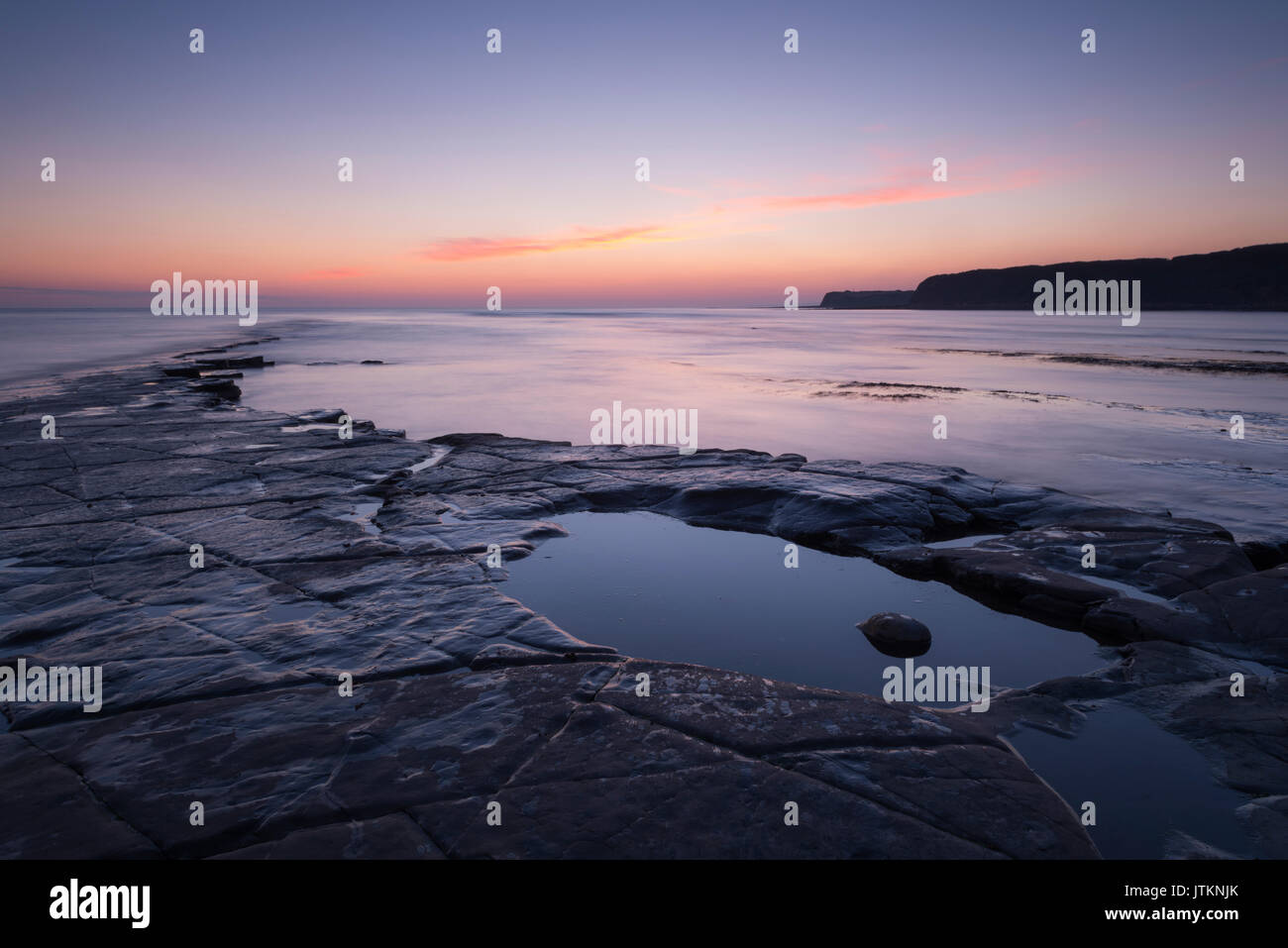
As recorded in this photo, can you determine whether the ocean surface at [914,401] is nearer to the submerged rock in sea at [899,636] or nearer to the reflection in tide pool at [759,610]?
the reflection in tide pool at [759,610]

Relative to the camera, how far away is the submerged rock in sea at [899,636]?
3834 mm

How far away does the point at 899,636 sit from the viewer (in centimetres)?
389

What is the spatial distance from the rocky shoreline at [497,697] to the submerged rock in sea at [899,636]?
66 cm

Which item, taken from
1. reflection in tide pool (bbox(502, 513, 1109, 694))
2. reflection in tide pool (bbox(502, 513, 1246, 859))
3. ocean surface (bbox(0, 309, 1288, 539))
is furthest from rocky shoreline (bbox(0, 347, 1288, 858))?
ocean surface (bbox(0, 309, 1288, 539))

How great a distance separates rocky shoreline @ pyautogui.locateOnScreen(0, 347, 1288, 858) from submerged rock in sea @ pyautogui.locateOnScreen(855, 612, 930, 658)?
0.66m

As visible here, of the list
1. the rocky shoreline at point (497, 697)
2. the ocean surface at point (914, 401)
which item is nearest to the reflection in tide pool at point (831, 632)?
the rocky shoreline at point (497, 697)

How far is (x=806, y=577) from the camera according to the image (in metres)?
4.94

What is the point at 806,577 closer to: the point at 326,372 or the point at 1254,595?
the point at 1254,595

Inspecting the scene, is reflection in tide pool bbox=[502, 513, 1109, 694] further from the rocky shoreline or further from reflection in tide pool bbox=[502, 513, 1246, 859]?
the rocky shoreline

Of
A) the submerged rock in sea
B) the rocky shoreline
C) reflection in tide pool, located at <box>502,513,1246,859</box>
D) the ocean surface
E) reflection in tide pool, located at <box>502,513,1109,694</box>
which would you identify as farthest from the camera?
the ocean surface

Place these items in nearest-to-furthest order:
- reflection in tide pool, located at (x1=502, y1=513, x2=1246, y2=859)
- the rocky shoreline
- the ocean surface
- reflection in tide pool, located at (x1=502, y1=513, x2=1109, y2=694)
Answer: the rocky shoreline → reflection in tide pool, located at (x1=502, y1=513, x2=1246, y2=859) → reflection in tide pool, located at (x1=502, y1=513, x2=1109, y2=694) → the ocean surface

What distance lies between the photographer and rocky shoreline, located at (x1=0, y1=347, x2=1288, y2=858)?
219 centimetres

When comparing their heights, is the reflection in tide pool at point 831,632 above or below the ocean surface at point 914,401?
below
